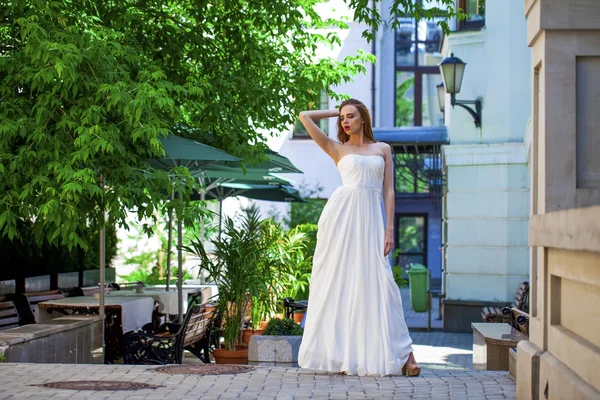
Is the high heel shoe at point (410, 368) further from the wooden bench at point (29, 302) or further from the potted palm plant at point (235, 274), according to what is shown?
the wooden bench at point (29, 302)

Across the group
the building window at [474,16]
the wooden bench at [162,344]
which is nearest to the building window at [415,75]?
the building window at [474,16]

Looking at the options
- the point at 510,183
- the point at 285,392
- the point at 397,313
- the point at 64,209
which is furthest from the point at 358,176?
the point at 510,183

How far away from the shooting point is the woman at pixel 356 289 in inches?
308

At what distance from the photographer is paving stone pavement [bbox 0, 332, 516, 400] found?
6.83 m

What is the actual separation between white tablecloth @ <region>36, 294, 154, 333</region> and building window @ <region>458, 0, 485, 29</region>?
9.18 m

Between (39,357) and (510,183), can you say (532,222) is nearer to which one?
(39,357)

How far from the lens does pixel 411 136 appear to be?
66.9ft

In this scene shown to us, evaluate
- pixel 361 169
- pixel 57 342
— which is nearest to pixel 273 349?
pixel 57 342

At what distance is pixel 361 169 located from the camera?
7.98 metres

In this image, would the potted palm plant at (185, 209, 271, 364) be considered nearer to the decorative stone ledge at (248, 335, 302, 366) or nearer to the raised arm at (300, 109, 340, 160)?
the decorative stone ledge at (248, 335, 302, 366)

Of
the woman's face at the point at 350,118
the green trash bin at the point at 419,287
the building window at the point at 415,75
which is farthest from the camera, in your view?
the building window at the point at 415,75

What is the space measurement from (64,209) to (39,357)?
1.37 metres

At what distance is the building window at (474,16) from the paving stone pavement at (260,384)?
12011 millimetres

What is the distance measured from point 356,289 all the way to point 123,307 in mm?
4998
